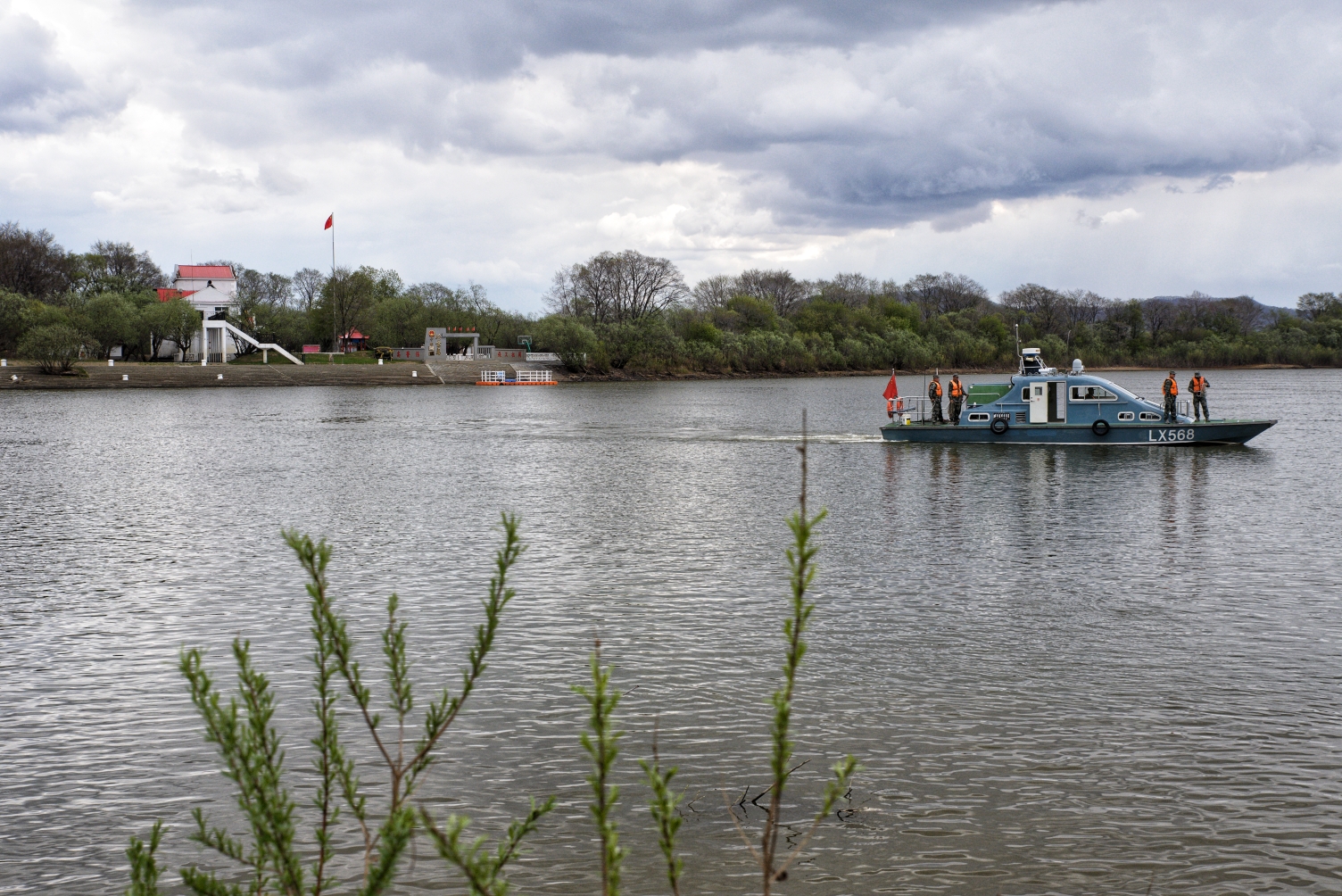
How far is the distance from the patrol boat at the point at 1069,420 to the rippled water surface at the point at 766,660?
842 cm

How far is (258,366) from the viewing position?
98125mm

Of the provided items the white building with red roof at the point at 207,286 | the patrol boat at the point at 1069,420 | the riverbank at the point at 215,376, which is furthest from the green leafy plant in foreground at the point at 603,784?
the white building with red roof at the point at 207,286

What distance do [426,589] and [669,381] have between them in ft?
348

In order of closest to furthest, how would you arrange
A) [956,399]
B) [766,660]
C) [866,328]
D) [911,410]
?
[766,660], [956,399], [911,410], [866,328]

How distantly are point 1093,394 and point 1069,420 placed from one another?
47.2 inches

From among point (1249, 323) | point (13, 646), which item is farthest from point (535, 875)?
point (1249, 323)

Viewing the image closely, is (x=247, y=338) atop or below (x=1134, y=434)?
atop

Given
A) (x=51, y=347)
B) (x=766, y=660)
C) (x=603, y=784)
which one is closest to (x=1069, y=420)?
(x=766, y=660)

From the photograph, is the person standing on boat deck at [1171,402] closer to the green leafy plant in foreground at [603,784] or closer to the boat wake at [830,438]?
the boat wake at [830,438]

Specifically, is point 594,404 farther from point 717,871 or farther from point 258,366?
point 717,871

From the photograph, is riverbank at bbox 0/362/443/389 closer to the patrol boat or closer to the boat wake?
the boat wake

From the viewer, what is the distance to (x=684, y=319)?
441 ft

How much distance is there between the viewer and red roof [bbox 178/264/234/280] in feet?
402

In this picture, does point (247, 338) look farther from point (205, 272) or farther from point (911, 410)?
point (911, 410)
